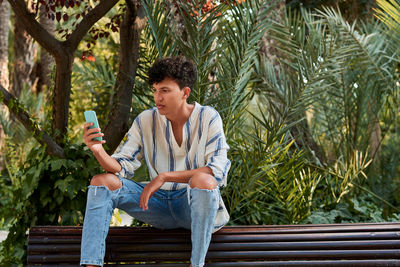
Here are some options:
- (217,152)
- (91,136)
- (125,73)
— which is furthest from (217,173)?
(125,73)

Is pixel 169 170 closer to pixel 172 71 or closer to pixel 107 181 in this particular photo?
pixel 107 181

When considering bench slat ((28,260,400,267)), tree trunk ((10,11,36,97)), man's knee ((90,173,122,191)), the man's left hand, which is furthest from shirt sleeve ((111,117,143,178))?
tree trunk ((10,11,36,97))

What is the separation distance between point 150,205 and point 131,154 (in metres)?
0.28

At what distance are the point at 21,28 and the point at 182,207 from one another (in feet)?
21.5

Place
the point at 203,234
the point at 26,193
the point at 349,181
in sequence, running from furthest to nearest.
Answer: the point at 349,181
the point at 26,193
the point at 203,234

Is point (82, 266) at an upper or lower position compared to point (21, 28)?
lower

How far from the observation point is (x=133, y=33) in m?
3.62

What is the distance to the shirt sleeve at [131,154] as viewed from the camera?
267cm

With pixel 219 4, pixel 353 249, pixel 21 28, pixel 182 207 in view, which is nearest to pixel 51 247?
pixel 182 207

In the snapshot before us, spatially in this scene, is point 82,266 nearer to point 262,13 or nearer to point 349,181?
point 262,13

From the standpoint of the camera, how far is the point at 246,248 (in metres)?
2.63

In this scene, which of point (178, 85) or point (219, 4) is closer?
point (178, 85)

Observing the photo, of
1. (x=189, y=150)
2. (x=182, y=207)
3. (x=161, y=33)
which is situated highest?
(x=161, y=33)

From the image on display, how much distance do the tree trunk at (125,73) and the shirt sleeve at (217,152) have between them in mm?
1121
